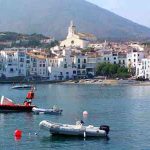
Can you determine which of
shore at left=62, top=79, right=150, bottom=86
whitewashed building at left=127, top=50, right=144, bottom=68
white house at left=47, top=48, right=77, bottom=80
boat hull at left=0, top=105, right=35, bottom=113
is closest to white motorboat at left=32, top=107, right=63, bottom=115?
boat hull at left=0, top=105, right=35, bottom=113

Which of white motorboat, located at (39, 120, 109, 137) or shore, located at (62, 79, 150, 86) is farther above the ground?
shore, located at (62, 79, 150, 86)

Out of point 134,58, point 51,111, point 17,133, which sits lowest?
point 17,133

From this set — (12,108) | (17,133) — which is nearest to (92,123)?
(17,133)

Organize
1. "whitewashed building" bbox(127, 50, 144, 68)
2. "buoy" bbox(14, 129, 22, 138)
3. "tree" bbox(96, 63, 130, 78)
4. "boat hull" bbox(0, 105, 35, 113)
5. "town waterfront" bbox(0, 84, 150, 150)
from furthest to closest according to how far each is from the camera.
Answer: "whitewashed building" bbox(127, 50, 144, 68) → "tree" bbox(96, 63, 130, 78) → "boat hull" bbox(0, 105, 35, 113) → "buoy" bbox(14, 129, 22, 138) → "town waterfront" bbox(0, 84, 150, 150)

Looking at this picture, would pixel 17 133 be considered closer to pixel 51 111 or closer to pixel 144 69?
pixel 51 111

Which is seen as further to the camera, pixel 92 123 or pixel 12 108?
pixel 12 108

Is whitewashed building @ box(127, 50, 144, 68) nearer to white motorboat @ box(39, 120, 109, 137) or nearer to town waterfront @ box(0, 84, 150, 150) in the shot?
town waterfront @ box(0, 84, 150, 150)

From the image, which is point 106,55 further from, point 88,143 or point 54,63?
point 88,143

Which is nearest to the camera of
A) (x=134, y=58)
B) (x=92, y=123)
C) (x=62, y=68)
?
(x=92, y=123)

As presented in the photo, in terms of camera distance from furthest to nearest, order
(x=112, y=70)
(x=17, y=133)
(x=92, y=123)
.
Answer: (x=112, y=70), (x=92, y=123), (x=17, y=133)

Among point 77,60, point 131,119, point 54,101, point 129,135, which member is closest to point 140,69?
point 77,60

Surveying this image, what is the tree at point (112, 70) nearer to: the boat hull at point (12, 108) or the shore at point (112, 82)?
the shore at point (112, 82)

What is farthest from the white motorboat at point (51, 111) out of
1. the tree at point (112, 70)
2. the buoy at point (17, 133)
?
the tree at point (112, 70)

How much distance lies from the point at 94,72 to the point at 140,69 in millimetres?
4956
